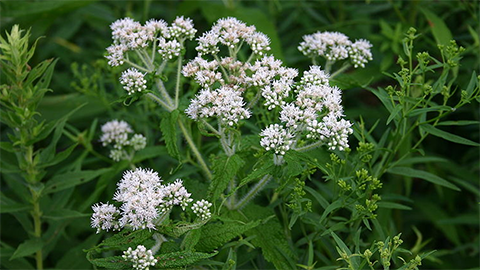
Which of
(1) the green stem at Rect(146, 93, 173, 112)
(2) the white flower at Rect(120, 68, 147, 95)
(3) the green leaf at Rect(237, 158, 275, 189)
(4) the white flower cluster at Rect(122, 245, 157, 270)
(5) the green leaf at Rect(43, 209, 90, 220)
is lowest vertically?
(4) the white flower cluster at Rect(122, 245, 157, 270)

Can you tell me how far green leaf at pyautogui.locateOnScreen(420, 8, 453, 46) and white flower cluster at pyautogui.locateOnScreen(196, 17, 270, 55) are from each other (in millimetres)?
1732

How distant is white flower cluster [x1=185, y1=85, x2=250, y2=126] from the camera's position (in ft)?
8.77

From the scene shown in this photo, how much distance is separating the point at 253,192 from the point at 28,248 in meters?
1.61

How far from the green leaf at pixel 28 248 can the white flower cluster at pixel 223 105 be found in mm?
1594

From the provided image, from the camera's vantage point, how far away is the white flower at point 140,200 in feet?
7.91

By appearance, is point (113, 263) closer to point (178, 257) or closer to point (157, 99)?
point (178, 257)

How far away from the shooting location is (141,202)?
7.93 ft

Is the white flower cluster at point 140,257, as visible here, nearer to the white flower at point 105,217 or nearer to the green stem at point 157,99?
the white flower at point 105,217

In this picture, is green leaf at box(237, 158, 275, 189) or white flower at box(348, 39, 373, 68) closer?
green leaf at box(237, 158, 275, 189)

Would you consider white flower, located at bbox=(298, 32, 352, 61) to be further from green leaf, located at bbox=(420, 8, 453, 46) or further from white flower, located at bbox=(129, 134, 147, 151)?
white flower, located at bbox=(129, 134, 147, 151)

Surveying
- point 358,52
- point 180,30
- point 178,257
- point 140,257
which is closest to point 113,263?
point 140,257

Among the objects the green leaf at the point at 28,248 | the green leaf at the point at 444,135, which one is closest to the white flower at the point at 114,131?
the green leaf at the point at 28,248

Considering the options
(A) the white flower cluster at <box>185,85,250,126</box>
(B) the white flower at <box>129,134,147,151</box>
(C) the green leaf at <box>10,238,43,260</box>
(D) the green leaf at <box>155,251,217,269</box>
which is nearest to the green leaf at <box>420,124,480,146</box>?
(A) the white flower cluster at <box>185,85,250,126</box>

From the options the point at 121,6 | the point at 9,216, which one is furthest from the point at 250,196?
the point at 121,6
